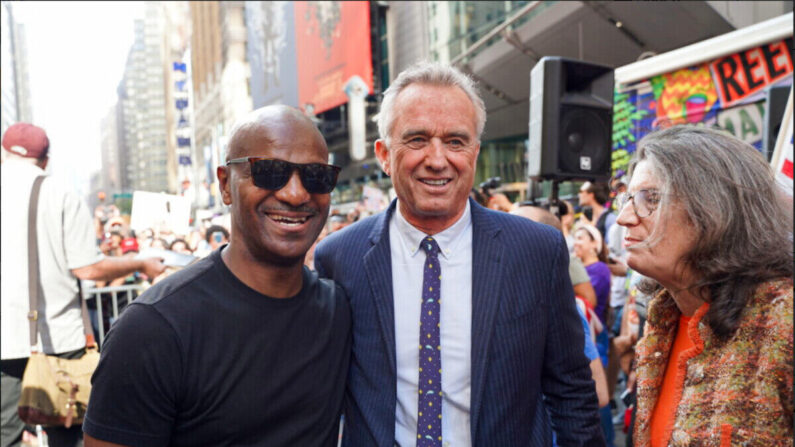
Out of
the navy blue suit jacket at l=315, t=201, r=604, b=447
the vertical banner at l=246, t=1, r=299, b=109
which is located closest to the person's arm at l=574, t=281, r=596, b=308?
the navy blue suit jacket at l=315, t=201, r=604, b=447

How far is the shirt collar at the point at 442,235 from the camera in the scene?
229 cm

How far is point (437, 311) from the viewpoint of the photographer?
216cm

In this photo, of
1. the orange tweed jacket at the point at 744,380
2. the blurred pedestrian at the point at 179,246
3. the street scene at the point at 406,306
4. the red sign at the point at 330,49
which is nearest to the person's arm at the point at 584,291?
the street scene at the point at 406,306

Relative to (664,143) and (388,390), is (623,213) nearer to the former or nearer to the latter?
(664,143)

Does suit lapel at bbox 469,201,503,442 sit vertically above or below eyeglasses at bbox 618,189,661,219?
below

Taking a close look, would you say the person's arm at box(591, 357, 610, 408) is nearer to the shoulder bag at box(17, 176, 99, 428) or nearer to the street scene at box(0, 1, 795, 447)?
the street scene at box(0, 1, 795, 447)

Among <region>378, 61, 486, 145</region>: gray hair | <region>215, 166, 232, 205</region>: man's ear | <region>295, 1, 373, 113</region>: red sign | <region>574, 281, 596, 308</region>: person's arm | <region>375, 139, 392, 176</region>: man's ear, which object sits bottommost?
<region>574, 281, 596, 308</region>: person's arm

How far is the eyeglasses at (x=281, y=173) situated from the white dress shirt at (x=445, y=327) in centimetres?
47

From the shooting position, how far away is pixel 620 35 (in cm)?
1241

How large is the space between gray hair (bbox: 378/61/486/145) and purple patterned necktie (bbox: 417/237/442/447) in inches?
23.4

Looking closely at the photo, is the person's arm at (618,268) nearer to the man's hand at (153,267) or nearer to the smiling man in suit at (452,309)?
the smiling man in suit at (452,309)

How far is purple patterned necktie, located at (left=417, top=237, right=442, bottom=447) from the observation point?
6.76 feet

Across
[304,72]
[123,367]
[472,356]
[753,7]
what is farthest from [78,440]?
[304,72]

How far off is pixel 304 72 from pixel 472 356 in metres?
35.9
